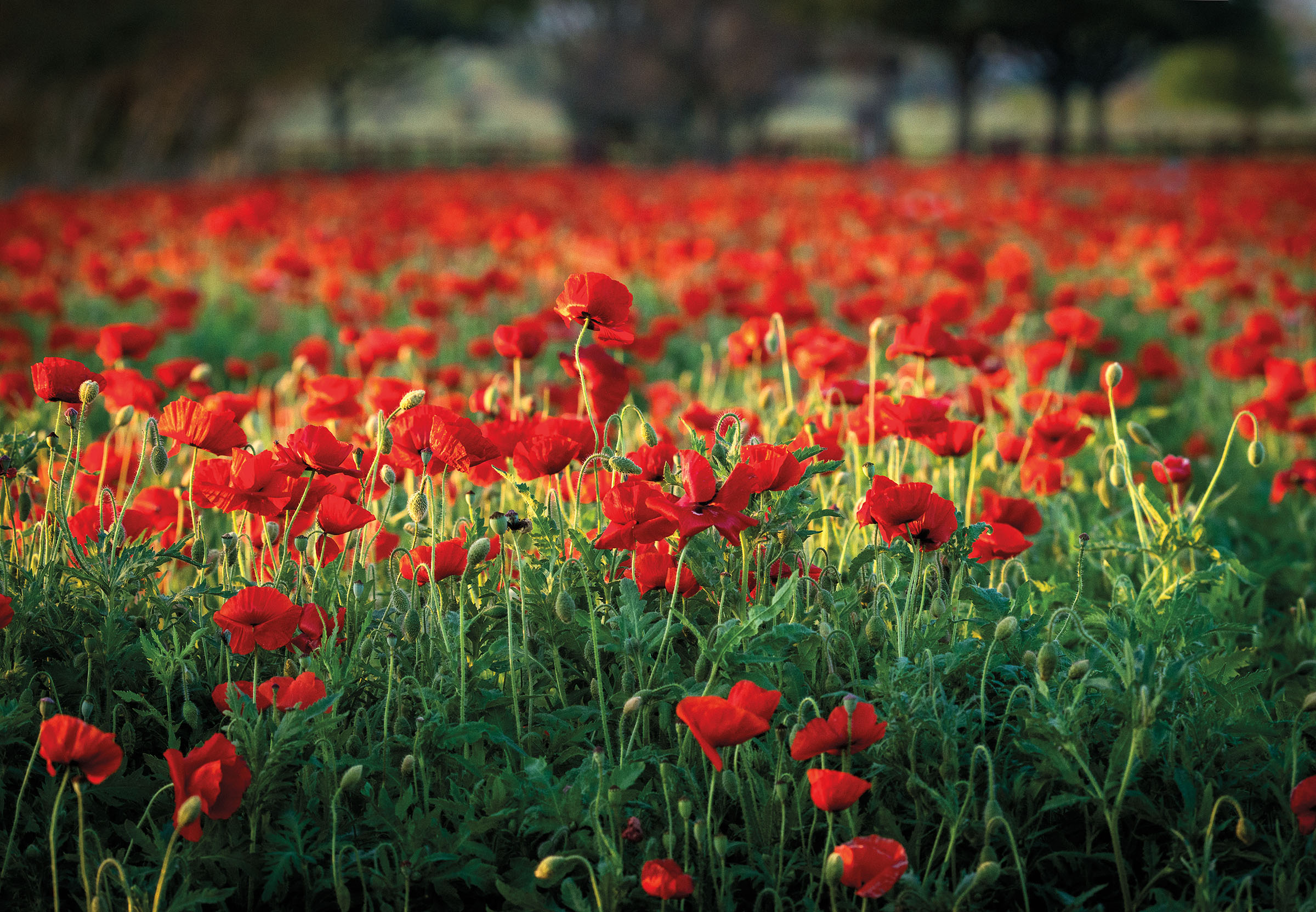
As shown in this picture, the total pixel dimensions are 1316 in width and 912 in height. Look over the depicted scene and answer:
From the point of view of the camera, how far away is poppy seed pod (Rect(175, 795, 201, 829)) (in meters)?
1.35

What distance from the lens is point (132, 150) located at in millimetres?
19094

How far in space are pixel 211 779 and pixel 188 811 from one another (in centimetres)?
9

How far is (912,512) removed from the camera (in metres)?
1.72

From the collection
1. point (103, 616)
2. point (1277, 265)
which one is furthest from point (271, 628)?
point (1277, 265)

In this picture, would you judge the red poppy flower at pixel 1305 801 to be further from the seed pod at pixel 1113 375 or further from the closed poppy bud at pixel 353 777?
the closed poppy bud at pixel 353 777

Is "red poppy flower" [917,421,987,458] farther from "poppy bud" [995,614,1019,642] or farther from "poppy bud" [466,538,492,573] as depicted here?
"poppy bud" [466,538,492,573]

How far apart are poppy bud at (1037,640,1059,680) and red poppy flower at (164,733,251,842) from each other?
1.07 metres

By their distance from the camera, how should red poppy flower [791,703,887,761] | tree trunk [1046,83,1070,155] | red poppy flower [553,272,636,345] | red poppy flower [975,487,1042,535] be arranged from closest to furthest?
red poppy flower [791,703,887,761]
red poppy flower [553,272,636,345]
red poppy flower [975,487,1042,535]
tree trunk [1046,83,1070,155]

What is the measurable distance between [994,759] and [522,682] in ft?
2.44

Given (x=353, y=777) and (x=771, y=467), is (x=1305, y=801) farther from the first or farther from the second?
(x=353, y=777)

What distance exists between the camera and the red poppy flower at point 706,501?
61.6 inches

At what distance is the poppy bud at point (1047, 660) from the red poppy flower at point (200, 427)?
125cm

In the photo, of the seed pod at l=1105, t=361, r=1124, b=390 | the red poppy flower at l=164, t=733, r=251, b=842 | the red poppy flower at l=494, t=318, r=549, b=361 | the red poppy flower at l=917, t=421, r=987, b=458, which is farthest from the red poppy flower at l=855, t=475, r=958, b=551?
the red poppy flower at l=164, t=733, r=251, b=842

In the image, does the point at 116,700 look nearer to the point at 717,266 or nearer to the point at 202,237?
the point at 717,266
